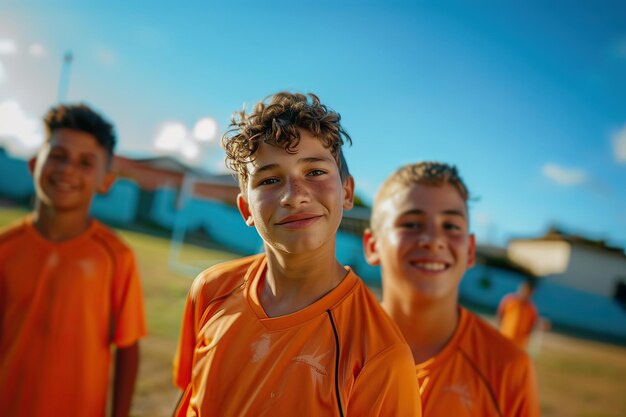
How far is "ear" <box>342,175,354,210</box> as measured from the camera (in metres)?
1.39

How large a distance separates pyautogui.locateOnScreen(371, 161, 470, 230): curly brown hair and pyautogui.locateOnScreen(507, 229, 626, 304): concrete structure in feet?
46.9

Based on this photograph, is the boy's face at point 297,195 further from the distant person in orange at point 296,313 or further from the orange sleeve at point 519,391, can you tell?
the orange sleeve at point 519,391

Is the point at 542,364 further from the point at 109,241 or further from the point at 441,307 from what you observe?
the point at 109,241

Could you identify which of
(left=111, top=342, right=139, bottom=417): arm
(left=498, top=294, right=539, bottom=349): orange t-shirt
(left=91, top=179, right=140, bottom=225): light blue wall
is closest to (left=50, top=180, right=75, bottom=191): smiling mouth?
(left=111, top=342, right=139, bottom=417): arm

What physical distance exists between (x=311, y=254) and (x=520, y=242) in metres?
29.0

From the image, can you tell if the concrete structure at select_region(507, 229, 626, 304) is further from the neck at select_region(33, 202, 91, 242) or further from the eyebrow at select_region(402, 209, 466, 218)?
the neck at select_region(33, 202, 91, 242)

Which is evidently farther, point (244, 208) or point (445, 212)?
point (445, 212)

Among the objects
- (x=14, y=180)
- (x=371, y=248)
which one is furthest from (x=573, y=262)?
(x=14, y=180)

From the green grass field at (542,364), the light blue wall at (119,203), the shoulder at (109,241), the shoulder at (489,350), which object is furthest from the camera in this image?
the light blue wall at (119,203)

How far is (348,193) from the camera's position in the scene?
1410 millimetres

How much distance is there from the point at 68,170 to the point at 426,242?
176 cm

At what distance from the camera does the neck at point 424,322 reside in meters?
1.79

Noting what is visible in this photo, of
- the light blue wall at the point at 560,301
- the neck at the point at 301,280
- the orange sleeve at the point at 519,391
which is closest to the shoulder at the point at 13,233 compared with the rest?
the neck at the point at 301,280

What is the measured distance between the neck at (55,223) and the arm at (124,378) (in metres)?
0.65
